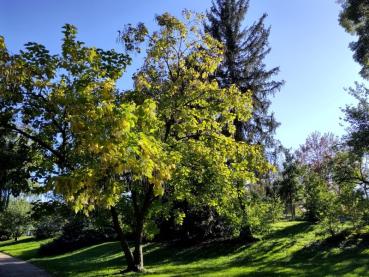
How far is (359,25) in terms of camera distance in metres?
20.7

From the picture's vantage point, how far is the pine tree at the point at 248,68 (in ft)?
82.8

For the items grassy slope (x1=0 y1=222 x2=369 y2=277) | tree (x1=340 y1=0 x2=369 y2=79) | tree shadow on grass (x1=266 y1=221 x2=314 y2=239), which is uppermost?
tree (x1=340 y1=0 x2=369 y2=79)

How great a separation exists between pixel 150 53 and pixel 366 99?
34.0ft

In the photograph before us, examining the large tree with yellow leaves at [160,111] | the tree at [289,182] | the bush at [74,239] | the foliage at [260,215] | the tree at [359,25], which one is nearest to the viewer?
the large tree with yellow leaves at [160,111]

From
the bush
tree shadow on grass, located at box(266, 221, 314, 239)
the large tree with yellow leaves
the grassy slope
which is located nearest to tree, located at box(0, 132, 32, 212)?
the large tree with yellow leaves

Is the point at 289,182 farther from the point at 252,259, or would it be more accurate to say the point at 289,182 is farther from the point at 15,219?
the point at 15,219

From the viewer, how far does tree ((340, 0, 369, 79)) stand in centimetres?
1956

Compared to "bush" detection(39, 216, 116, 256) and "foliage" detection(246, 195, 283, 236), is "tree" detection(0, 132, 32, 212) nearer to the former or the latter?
"foliage" detection(246, 195, 283, 236)

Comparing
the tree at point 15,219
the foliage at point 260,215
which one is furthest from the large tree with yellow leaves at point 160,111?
the tree at point 15,219

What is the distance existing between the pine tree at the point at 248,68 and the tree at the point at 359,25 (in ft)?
16.7

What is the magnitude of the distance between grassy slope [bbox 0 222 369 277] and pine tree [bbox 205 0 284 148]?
5990 millimetres

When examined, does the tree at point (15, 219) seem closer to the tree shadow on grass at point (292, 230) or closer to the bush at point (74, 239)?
the bush at point (74, 239)

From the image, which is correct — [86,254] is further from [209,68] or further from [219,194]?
[209,68]

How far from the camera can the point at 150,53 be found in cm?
1642
